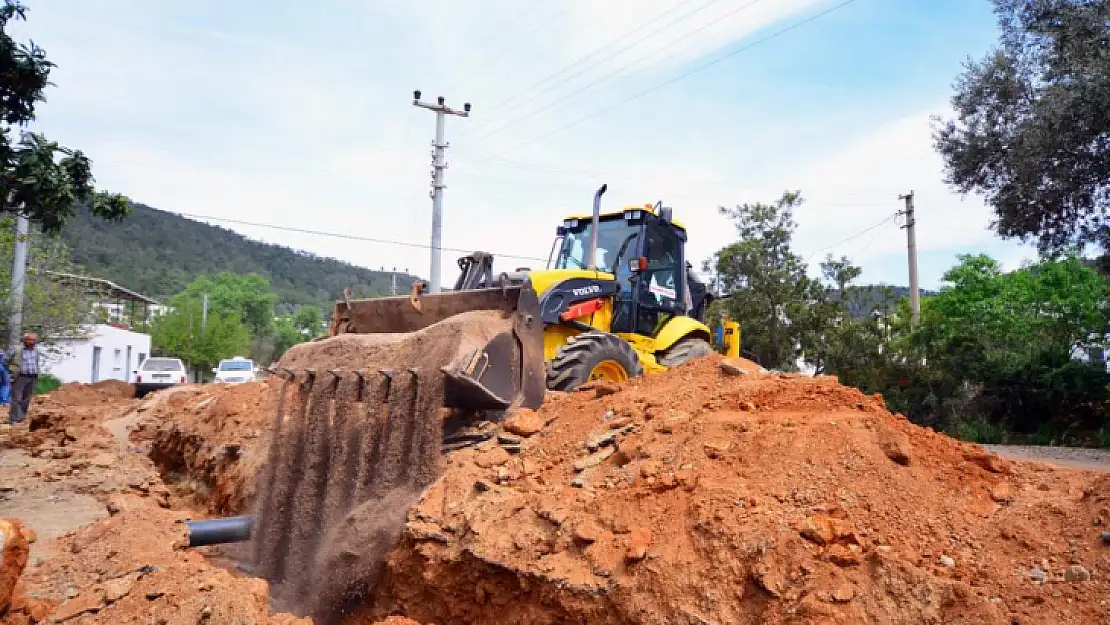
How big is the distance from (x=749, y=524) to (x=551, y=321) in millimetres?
3772

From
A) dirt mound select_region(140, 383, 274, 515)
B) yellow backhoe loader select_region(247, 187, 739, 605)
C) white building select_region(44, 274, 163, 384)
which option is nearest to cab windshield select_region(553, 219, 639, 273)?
yellow backhoe loader select_region(247, 187, 739, 605)

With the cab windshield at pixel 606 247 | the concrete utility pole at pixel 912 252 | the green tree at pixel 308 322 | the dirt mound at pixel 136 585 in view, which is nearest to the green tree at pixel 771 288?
the concrete utility pole at pixel 912 252

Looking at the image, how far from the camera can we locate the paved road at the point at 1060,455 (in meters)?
10.6

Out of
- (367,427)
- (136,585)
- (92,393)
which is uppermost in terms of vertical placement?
(367,427)

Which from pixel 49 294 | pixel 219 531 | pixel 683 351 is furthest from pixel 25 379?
pixel 49 294

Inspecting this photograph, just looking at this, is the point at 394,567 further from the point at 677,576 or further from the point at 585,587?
the point at 677,576

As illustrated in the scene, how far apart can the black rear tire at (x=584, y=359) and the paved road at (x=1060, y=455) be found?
6.19 m

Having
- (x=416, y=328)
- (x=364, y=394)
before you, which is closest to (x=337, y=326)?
Answer: (x=416, y=328)

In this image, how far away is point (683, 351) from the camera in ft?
29.6

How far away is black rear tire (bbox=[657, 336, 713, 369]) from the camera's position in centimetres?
887

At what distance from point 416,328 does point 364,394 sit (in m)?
1.38

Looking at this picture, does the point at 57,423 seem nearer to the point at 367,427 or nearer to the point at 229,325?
the point at 367,427

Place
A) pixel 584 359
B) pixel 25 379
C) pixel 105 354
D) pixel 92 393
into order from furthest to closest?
pixel 105 354 < pixel 92 393 < pixel 25 379 < pixel 584 359

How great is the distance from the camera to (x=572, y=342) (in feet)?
23.5
